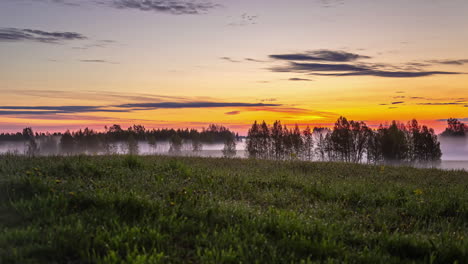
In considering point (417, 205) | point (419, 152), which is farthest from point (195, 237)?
point (419, 152)

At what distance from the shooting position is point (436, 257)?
581 centimetres

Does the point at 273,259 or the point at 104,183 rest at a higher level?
the point at 104,183

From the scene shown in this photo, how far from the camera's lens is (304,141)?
108 metres

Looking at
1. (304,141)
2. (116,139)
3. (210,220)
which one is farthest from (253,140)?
(210,220)

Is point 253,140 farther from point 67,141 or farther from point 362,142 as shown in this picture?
point 67,141

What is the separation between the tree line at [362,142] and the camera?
269 ft

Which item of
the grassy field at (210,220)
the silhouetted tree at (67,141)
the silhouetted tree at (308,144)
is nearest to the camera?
the grassy field at (210,220)

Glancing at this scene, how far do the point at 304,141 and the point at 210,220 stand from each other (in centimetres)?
10370

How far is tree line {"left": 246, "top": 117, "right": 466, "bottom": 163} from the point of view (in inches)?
3226

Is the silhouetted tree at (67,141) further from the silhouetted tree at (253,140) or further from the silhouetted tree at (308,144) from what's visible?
the silhouetted tree at (308,144)

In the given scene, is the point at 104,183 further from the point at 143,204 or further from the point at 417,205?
the point at 417,205

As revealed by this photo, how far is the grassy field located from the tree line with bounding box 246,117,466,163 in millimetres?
66313

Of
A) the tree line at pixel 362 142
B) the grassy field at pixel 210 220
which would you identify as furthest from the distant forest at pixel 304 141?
the grassy field at pixel 210 220

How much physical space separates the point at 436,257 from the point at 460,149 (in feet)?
451
